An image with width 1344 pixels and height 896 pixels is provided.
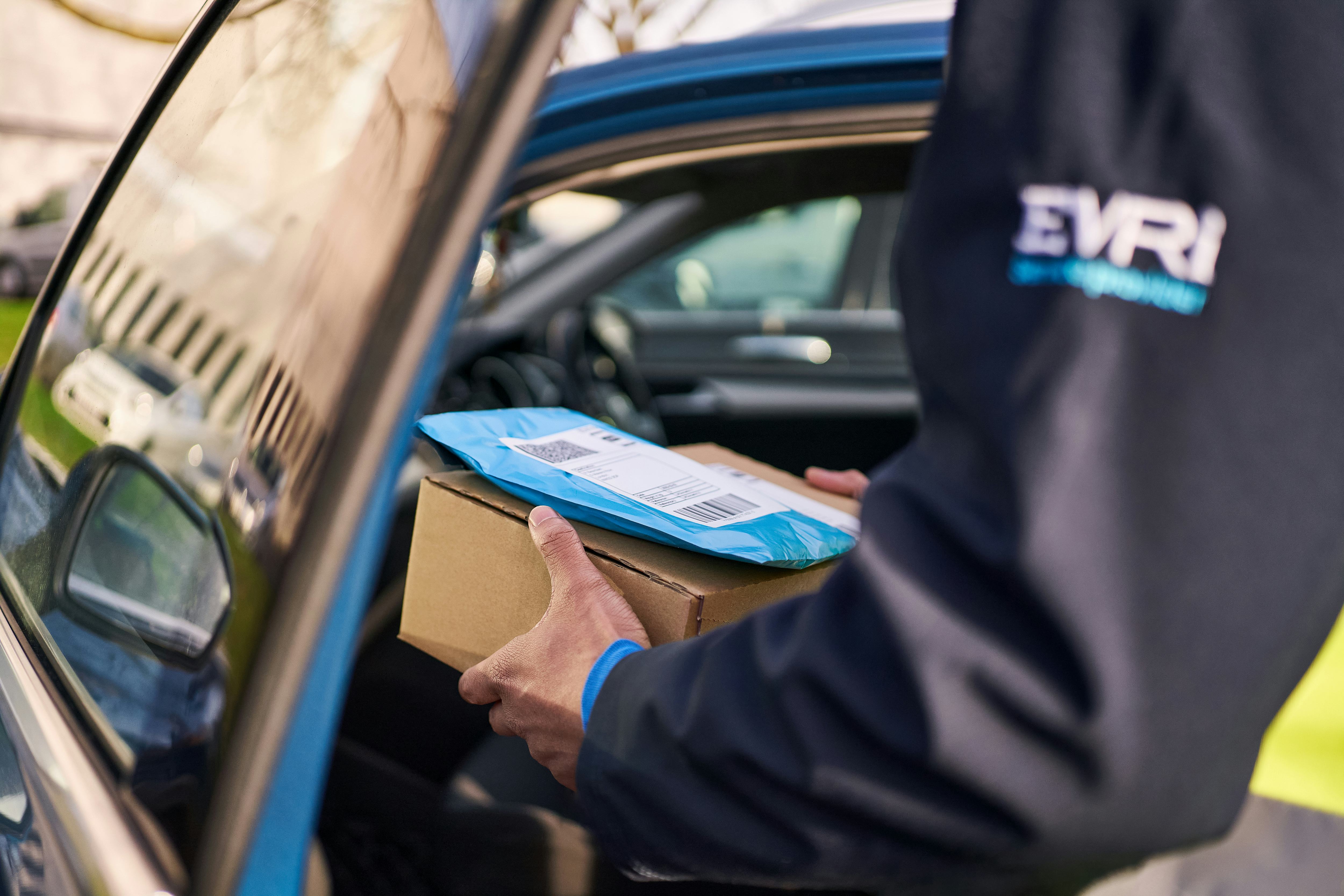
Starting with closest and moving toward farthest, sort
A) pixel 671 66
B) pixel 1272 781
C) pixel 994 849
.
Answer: pixel 994 849, pixel 1272 781, pixel 671 66

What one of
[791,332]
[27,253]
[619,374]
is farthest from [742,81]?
[27,253]

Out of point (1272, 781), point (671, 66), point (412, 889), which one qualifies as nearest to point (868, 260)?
point (671, 66)

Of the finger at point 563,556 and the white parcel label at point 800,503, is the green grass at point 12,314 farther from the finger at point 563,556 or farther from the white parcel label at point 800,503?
the finger at point 563,556

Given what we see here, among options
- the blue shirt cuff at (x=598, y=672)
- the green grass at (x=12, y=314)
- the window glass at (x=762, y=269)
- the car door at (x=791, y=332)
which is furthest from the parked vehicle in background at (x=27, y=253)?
the blue shirt cuff at (x=598, y=672)

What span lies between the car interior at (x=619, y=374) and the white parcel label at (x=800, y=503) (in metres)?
0.27

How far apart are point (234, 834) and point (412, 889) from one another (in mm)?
1018

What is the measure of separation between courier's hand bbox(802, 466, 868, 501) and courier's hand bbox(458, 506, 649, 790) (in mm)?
556

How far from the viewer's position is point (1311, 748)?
71cm

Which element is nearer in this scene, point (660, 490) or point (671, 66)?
point (660, 490)

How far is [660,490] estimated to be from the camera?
102cm

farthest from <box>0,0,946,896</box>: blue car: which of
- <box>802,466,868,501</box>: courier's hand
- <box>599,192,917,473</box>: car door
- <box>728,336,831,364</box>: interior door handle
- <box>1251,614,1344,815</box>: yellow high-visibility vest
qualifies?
<box>728,336,831,364</box>: interior door handle

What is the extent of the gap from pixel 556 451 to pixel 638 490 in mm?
123

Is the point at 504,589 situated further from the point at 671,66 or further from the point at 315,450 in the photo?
the point at 671,66

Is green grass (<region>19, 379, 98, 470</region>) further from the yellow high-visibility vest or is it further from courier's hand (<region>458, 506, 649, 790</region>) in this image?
the yellow high-visibility vest
